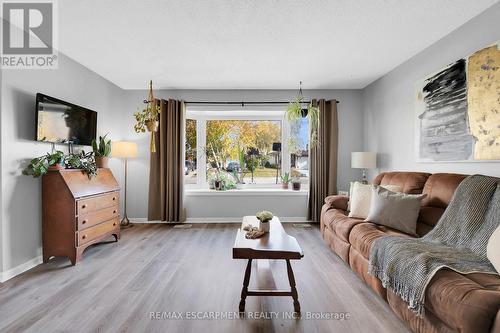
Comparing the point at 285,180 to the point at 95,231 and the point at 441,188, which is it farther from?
the point at 95,231

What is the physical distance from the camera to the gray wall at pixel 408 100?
2334 mm

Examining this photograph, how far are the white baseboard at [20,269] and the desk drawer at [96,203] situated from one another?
68 centimetres

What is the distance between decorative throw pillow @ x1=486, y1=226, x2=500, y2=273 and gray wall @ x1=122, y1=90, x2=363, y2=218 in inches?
123

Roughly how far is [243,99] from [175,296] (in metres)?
3.47

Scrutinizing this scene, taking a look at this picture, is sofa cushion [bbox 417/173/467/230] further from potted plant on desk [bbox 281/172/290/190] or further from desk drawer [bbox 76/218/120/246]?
desk drawer [bbox 76/218/120/246]

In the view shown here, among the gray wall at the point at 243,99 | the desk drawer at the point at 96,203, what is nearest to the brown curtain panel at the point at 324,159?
the gray wall at the point at 243,99

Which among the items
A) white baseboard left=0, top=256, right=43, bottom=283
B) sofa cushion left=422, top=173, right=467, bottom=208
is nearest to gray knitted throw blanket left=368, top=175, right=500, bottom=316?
sofa cushion left=422, top=173, right=467, bottom=208

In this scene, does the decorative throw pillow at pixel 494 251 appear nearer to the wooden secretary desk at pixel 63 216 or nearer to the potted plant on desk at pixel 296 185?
the potted plant on desk at pixel 296 185

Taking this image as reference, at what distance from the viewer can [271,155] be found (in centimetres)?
505

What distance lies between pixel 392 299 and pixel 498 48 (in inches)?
88.5

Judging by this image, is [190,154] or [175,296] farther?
[190,154]

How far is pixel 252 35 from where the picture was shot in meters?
2.71

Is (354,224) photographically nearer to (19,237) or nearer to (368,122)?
(368,122)

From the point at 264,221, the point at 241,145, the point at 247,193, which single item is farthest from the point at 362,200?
the point at 241,145
